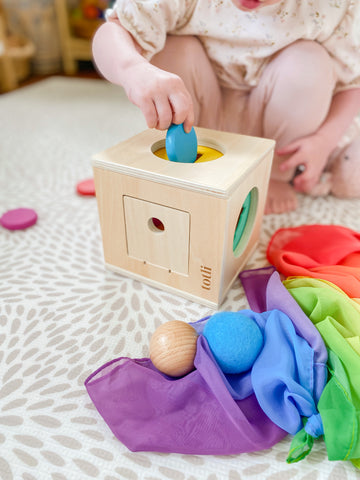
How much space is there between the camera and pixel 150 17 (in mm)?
728

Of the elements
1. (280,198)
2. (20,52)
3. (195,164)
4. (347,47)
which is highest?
(347,47)

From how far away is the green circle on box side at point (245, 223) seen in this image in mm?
685

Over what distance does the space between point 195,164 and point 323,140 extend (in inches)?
17.2

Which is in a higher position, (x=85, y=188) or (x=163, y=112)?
(x=163, y=112)

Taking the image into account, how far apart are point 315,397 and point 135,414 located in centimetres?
22

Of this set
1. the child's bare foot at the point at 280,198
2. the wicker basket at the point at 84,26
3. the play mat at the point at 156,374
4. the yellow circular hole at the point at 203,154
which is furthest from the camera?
the wicker basket at the point at 84,26

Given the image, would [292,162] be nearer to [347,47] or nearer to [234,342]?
[347,47]

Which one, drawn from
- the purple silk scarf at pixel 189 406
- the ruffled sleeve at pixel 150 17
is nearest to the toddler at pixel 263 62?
the ruffled sleeve at pixel 150 17

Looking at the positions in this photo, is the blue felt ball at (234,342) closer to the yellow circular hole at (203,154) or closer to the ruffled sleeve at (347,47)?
the yellow circular hole at (203,154)

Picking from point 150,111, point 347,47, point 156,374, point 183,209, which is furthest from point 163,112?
point 347,47

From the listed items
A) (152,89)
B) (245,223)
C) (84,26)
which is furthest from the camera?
(84,26)

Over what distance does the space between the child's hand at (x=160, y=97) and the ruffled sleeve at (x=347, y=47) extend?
436mm

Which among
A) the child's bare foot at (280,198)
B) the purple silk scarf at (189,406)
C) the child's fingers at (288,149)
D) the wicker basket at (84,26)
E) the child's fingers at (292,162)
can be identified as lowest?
the child's bare foot at (280,198)

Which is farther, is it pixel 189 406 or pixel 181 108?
pixel 181 108
